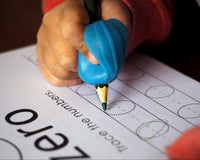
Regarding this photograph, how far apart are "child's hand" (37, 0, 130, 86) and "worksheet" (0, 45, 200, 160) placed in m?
0.04

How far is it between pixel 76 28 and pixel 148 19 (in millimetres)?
168

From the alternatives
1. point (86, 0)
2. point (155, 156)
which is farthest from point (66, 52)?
point (155, 156)

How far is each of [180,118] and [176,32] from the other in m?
0.23

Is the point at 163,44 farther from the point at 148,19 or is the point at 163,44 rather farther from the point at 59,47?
the point at 59,47

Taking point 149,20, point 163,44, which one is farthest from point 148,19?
point 163,44

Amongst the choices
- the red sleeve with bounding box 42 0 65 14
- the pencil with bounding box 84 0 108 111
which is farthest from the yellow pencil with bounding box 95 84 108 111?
the red sleeve with bounding box 42 0 65 14

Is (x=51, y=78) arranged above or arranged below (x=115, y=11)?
below

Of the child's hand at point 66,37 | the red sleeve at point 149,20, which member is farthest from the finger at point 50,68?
the red sleeve at point 149,20

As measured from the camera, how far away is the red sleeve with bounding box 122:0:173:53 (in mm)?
504

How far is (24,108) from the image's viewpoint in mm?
482

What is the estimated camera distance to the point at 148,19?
0.54 meters

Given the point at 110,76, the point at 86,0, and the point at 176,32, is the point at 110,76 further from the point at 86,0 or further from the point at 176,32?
the point at 176,32

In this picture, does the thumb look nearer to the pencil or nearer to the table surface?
the pencil

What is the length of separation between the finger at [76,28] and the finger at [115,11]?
29 mm
